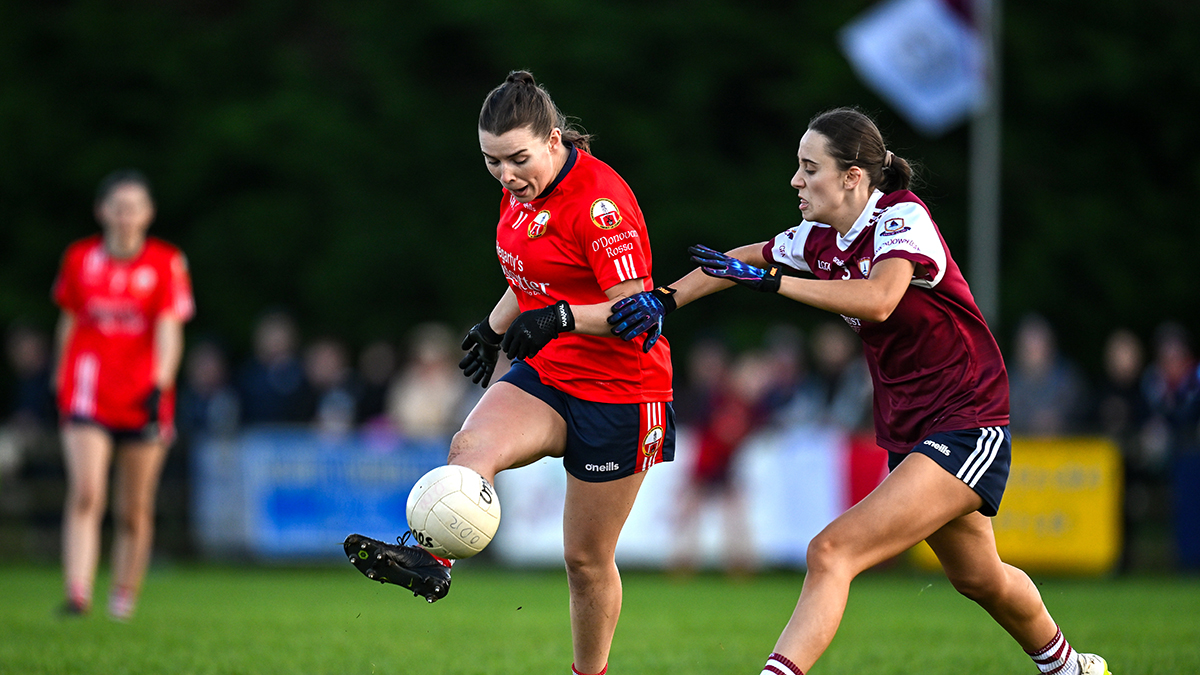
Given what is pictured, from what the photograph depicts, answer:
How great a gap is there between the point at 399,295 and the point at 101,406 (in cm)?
1420

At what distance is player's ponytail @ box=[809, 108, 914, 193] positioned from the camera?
203 inches

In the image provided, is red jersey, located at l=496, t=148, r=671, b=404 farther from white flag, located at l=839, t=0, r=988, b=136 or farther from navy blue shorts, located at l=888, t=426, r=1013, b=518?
white flag, located at l=839, t=0, r=988, b=136

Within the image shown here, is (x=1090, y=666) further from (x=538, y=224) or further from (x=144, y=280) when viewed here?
(x=144, y=280)

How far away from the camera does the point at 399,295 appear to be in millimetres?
22922

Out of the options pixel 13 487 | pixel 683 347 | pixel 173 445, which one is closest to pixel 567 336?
pixel 173 445

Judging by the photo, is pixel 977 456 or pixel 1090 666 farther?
pixel 1090 666

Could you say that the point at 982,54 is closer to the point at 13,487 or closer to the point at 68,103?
the point at 13,487

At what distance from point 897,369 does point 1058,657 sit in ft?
4.38

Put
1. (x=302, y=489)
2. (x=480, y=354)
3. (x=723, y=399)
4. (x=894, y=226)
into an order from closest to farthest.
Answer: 1. (x=894, y=226)
2. (x=480, y=354)
3. (x=723, y=399)
4. (x=302, y=489)

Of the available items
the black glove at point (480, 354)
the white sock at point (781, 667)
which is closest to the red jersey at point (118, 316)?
the black glove at point (480, 354)

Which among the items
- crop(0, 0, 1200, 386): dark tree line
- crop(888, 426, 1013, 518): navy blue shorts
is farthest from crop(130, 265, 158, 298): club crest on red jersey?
crop(0, 0, 1200, 386): dark tree line

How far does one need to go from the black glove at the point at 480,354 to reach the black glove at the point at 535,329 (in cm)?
67

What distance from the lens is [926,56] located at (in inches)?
599

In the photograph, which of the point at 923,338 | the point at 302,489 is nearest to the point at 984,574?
the point at 923,338
